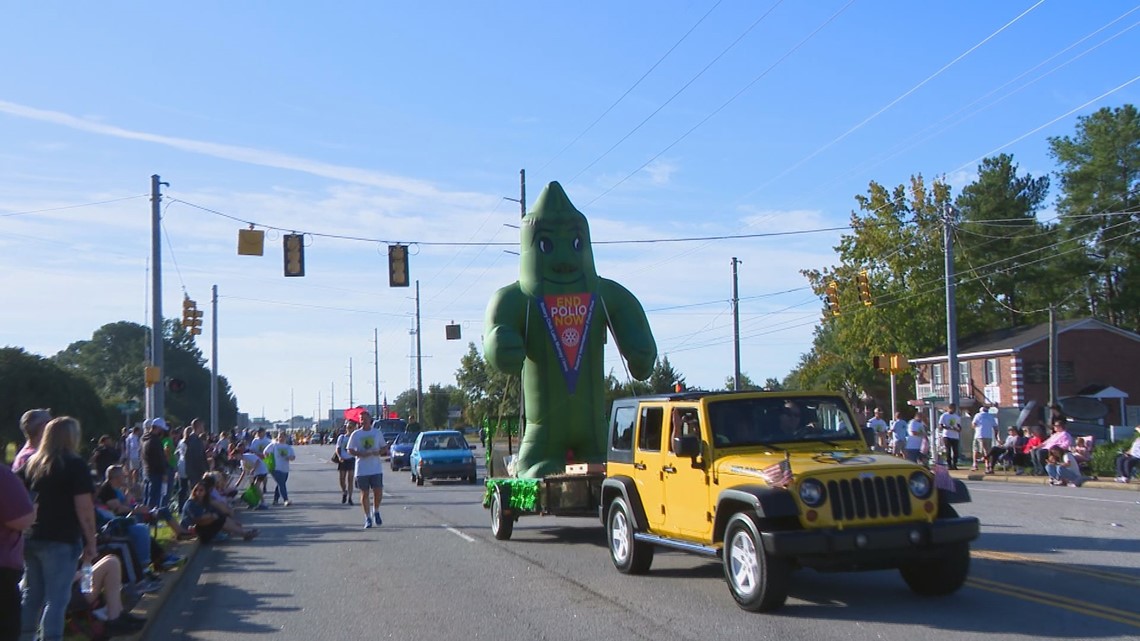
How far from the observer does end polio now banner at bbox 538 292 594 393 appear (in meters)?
16.4

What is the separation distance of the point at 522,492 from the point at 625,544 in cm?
340

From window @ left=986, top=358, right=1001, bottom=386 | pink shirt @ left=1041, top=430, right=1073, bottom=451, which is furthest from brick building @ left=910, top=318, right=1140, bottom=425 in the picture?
pink shirt @ left=1041, top=430, right=1073, bottom=451

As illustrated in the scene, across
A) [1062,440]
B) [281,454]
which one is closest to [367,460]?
[281,454]

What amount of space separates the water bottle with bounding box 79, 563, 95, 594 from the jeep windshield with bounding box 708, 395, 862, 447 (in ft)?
17.5

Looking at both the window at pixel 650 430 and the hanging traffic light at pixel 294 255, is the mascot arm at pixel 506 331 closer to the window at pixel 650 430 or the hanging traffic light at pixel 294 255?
the window at pixel 650 430

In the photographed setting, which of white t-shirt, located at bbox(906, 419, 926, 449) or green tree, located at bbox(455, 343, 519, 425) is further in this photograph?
green tree, located at bbox(455, 343, 519, 425)

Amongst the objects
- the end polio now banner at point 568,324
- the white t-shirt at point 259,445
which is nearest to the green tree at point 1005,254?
the white t-shirt at point 259,445

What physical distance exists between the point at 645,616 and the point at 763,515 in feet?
4.64

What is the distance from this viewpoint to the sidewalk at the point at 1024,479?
22.5 metres

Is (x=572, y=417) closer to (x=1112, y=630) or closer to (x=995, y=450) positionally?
(x=1112, y=630)

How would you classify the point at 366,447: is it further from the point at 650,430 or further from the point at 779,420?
the point at 779,420

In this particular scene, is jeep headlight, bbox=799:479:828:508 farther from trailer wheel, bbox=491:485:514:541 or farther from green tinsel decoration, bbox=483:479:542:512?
trailer wheel, bbox=491:485:514:541

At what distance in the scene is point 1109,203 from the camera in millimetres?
64125

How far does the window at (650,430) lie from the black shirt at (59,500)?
547 centimetres
